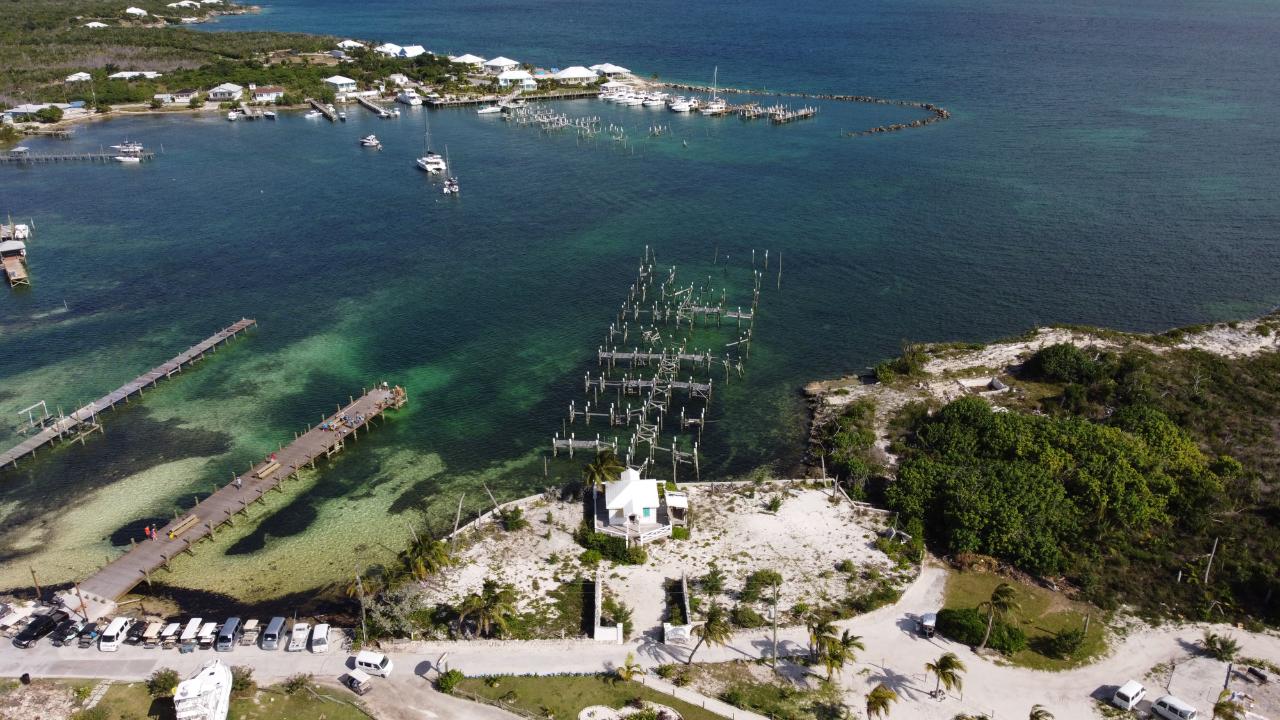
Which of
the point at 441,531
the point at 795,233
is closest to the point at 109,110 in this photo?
the point at 795,233

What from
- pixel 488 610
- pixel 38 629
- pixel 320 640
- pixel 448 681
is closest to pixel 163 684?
pixel 320 640

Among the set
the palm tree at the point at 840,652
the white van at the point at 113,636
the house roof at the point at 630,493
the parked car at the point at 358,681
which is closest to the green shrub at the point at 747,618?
the palm tree at the point at 840,652

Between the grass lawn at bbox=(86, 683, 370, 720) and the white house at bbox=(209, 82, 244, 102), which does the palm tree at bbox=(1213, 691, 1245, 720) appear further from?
the white house at bbox=(209, 82, 244, 102)

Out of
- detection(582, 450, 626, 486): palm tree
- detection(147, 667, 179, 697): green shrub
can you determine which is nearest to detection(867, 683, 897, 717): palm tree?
detection(582, 450, 626, 486): palm tree

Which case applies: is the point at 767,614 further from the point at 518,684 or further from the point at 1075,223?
the point at 1075,223

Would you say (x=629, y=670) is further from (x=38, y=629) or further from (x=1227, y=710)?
(x=38, y=629)

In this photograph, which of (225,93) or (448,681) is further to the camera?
(225,93)

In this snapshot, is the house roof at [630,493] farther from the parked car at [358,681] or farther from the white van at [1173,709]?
the white van at [1173,709]
